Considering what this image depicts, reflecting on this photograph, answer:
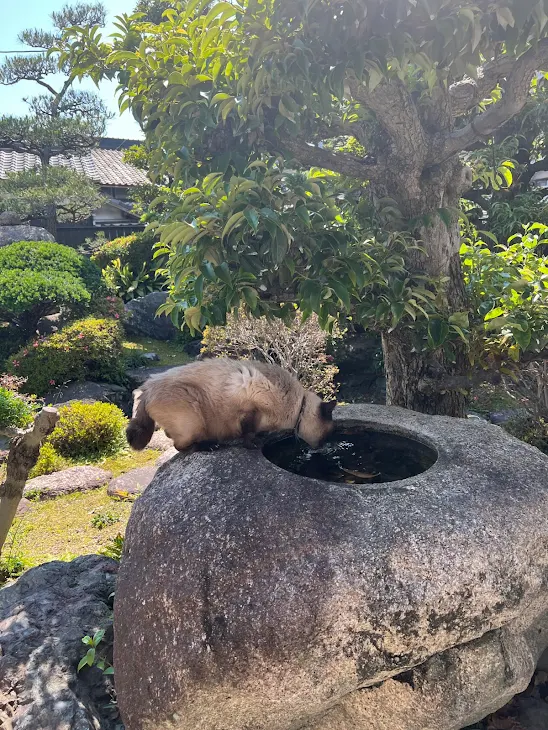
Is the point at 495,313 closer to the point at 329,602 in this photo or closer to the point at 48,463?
the point at 329,602

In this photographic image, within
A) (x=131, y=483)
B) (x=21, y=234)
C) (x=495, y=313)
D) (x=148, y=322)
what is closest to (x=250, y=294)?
(x=495, y=313)

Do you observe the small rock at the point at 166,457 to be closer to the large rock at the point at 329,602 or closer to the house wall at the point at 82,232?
the large rock at the point at 329,602

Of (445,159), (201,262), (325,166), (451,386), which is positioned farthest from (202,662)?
(445,159)

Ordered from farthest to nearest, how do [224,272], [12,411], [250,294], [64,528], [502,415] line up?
1. [502,415]
2. [12,411]
3. [64,528]
4. [250,294]
5. [224,272]

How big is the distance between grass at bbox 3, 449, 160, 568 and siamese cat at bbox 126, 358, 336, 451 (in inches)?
89.6

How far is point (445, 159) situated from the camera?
3877 millimetres

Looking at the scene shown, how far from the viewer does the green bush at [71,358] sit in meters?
9.71

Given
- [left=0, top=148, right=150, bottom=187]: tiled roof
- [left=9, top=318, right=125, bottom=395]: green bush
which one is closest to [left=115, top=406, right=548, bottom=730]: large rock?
[left=9, top=318, right=125, bottom=395]: green bush

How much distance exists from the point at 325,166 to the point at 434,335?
139cm

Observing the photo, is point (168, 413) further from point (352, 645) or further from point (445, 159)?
point (445, 159)

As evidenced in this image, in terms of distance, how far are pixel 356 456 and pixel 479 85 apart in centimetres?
265

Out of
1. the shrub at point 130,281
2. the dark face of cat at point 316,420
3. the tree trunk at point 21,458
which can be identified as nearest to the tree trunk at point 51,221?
the shrub at point 130,281

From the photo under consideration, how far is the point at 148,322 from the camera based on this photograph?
562 inches

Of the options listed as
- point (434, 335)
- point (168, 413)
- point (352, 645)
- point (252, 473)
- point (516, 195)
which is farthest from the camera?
point (516, 195)
